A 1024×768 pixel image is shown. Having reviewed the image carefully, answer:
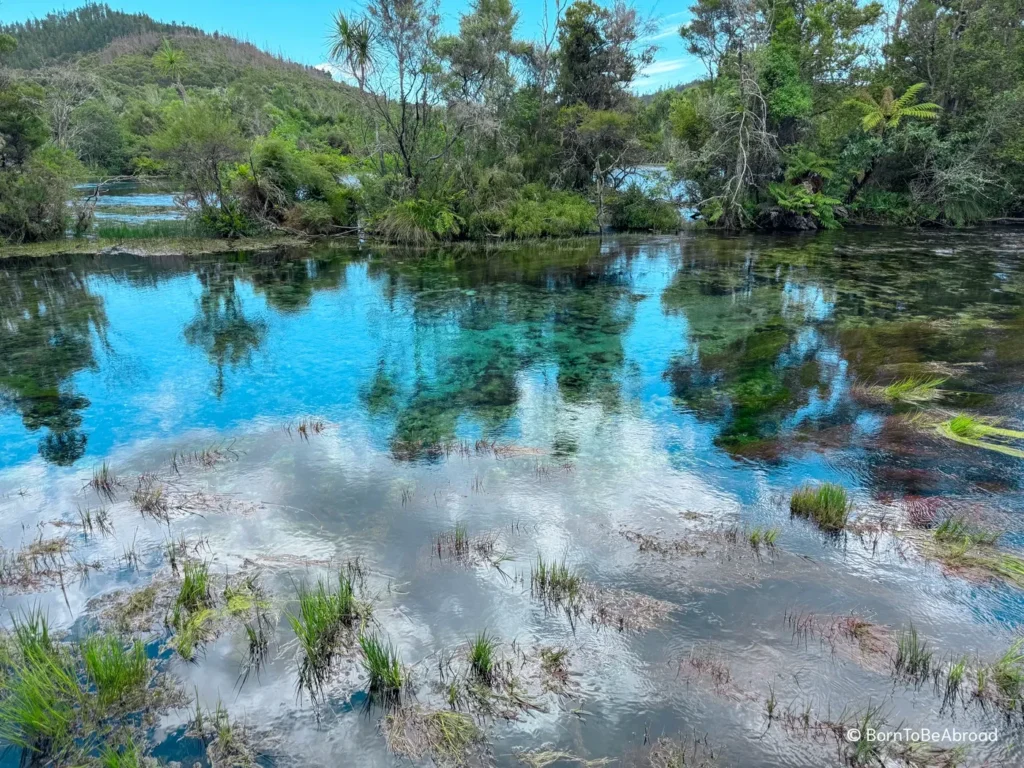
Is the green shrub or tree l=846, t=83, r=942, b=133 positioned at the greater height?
tree l=846, t=83, r=942, b=133

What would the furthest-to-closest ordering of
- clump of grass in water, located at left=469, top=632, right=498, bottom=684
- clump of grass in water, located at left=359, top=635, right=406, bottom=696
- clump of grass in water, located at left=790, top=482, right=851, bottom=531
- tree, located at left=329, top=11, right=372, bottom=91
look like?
tree, located at left=329, top=11, right=372, bottom=91
clump of grass in water, located at left=790, top=482, right=851, bottom=531
clump of grass in water, located at left=469, top=632, right=498, bottom=684
clump of grass in water, located at left=359, top=635, right=406, bottom=696

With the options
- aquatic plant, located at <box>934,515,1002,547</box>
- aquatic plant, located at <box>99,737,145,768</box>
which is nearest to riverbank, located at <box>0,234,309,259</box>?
aquatic plant, located at <box>99,737,145,768</box>

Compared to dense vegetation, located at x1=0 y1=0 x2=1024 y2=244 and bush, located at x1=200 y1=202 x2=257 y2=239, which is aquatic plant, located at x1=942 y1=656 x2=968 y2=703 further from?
bush, located at x1=200 y1=202 x2=257 y2=239

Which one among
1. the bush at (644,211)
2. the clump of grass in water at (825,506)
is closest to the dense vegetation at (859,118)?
the bush at (644,211)

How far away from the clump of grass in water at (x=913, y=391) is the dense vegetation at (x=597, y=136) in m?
15.3

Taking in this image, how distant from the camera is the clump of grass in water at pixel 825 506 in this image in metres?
5.18

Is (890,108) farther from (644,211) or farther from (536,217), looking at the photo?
(536,217)

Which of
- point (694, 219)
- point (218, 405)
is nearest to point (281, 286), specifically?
point (218, 405)

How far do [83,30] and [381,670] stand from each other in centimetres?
17453

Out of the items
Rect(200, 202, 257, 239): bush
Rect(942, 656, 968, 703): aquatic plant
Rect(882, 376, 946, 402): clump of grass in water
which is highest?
Rect(200, 202, 257, 239): bush

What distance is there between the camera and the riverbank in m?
19.4

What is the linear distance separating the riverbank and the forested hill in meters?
131

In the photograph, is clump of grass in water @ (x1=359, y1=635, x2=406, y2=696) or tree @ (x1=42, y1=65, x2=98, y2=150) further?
tree @ (x1=42, y1=65, x2=98, y2=150)

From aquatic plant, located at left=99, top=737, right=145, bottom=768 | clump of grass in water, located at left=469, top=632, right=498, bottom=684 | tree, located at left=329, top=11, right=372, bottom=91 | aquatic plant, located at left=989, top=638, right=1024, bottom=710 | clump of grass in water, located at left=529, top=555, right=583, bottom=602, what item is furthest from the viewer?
tree, located at left=329, top=11, right=372, bottom=91
